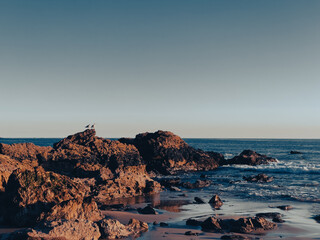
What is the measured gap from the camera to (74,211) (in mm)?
15555

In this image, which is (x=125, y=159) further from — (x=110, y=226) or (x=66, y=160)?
(x=110, y=226)

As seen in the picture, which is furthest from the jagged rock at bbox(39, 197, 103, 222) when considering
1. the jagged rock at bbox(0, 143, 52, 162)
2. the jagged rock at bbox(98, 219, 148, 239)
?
the jagged rock at bbox(0, 143, 52, 162)

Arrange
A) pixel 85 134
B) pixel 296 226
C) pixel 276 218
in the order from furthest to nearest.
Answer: pixel 85 134 → pixel 276 218 → pixel 296 226

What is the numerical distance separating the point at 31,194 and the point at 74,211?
338cm

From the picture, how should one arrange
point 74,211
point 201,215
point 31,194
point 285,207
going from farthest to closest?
point 285,207
point 201,215
point 31,194
point 74,211

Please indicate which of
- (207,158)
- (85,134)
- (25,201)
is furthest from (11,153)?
(207,158)

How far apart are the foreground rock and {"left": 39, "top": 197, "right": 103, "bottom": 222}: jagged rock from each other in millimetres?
6196

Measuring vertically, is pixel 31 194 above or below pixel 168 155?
above

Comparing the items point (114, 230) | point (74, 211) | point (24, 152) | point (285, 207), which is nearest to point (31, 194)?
point (74, 211)

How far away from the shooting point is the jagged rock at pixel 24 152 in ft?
108

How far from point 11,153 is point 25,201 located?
19083mm

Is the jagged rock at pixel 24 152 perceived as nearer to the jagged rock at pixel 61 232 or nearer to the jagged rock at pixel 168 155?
the jagged rock at pixel 168 155

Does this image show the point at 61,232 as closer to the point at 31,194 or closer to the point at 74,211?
the point at 74,211

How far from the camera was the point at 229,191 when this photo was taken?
3039 centimetres
